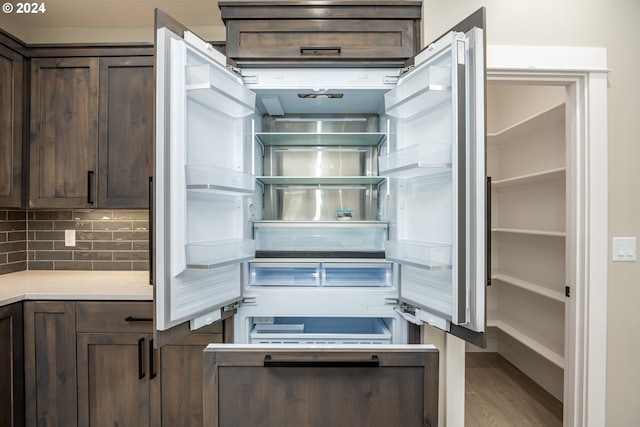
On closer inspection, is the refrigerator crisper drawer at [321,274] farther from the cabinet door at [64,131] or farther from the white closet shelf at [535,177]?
the white closet shelf at [535,177]

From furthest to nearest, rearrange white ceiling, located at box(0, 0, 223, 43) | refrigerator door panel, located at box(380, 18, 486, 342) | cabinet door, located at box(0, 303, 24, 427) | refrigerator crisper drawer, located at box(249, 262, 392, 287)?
white ceiling, located at box(0, 0, 223, 43)
refrigerator crisper drawer, located at box(249, 262, 392, 287)
cabinet door, located at box(0, 303, 24, 427)
refrigerator door panel, located at box(380, 18, 486, 342)

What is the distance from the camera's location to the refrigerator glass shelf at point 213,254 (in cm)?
128

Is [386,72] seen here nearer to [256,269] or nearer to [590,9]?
[590,9]

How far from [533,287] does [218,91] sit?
2453 millimetres

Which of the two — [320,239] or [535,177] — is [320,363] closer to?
[320,239]

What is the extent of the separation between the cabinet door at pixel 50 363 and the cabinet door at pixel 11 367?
0.03 meters

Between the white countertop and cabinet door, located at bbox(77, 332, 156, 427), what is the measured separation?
0.19 meters

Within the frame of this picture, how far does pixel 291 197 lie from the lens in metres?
2.04

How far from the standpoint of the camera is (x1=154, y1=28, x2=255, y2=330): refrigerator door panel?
1.21 meters

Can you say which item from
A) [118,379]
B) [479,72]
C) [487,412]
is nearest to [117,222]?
[118,379]

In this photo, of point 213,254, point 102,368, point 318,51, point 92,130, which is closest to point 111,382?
point 102,368

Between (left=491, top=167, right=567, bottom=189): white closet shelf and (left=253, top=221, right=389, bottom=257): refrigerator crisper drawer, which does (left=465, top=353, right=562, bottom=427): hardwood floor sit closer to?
(left=253, top=221, right=389, bottom=257): refrigerator crisper drawer

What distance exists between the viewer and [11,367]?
162 cm

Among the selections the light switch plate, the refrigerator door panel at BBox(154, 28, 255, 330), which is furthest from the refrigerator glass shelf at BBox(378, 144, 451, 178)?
the light switch plate
